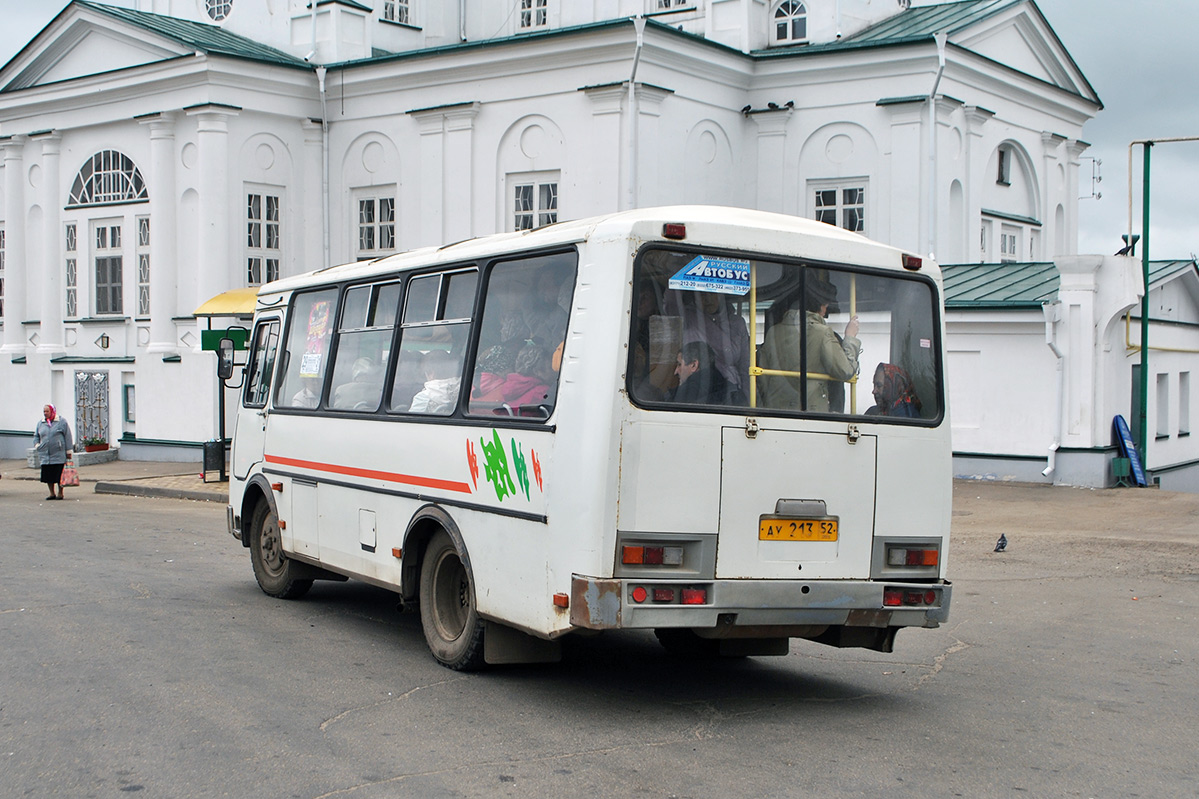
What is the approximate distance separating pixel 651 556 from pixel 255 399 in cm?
564

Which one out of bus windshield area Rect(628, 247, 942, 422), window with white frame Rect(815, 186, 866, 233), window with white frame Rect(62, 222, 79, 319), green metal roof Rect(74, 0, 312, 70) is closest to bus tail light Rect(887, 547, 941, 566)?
bus windshield area Rect(628, 247, 942, 422)

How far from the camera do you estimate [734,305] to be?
7.25 m

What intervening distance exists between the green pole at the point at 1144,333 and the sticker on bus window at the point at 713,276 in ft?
51.0

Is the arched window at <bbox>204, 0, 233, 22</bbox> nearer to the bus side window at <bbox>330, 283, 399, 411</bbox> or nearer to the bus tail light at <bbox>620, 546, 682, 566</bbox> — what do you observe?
the bus side window at <bbox>330, 283, 399, 411</bbox>

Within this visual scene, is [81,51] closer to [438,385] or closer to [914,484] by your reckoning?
[438,385]

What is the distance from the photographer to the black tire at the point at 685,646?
8.88 meters

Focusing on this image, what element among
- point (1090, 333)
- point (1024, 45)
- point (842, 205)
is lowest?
point (1090, 333)

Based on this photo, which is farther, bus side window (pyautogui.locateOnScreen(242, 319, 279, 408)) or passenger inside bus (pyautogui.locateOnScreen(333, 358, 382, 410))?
bus side window (pyautogui.locateOnScreen(242, 319, 279, 408))

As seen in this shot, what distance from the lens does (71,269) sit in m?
32.2

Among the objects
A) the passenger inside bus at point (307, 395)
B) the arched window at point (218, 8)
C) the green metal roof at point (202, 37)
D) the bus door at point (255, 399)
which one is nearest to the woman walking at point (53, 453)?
the green metal roof at point (202, 37)

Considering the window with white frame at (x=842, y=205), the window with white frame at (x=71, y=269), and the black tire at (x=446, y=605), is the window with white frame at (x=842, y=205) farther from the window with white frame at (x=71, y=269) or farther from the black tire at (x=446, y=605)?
the black tire at (x=446, y=605)

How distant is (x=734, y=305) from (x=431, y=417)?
2267 millimetres

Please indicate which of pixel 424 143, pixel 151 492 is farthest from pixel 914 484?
pixel 424 143

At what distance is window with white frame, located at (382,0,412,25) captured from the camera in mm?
32938
